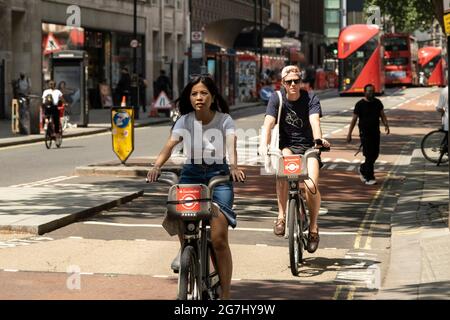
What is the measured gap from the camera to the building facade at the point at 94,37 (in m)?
43.5

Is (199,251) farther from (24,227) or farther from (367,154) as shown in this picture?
(367,154)

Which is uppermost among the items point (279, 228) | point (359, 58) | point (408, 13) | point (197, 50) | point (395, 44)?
point (408, 13)

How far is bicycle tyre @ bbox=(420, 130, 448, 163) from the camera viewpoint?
2345cm

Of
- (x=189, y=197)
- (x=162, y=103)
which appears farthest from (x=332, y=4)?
(x=189, y=197)

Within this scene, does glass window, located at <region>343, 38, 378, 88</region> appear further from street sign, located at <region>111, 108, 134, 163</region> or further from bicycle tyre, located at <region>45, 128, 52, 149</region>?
street sign, located at <region>111, 108, 134, 163</region>

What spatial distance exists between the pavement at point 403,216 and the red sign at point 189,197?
2.10 m

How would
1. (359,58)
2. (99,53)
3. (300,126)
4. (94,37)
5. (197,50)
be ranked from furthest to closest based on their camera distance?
(359,58) < (99,53) < (94,37) < (197,50) < (300,126)

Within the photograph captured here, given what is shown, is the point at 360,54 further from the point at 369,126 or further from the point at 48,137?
the point at 369,126

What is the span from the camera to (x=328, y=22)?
567 feet

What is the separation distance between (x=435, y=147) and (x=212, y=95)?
53.5ft

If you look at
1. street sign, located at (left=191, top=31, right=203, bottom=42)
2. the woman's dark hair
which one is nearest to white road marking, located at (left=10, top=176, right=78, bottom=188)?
the woman's dark hair

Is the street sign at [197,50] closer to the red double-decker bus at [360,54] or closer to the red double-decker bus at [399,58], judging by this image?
the red double-decker bus at [360,54]

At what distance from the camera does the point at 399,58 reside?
7925 centimetres

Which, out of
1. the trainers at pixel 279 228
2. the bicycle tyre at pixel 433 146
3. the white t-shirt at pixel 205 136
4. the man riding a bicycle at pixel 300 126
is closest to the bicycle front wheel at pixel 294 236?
the man riding a bicycle at pixel 300 126
